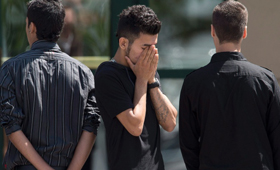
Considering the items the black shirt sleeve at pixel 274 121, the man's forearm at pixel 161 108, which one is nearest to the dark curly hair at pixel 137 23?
the man's forearm at pixel 161 108

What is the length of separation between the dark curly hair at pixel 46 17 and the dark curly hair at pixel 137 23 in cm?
43

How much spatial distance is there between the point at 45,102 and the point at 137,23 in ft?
2.56

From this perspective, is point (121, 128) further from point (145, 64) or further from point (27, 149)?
point (27, 149)

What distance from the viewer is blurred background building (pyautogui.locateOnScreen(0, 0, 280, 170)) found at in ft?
14.8

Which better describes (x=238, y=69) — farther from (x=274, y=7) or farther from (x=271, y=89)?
(x=274, y=7)

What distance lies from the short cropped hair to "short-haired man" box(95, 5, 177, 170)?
15.4 inches

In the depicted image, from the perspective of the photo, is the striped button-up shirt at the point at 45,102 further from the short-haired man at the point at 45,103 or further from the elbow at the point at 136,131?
the elbow at the point at 136,131

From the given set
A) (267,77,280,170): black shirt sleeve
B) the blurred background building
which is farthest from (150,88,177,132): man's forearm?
the blurred background building

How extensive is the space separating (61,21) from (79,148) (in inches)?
33.6

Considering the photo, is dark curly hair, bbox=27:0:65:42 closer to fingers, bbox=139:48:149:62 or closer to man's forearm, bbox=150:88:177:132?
fingers, bbox=139:48:149:62

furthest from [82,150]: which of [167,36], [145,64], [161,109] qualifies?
[167,36]

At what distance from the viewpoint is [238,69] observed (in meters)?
2.78

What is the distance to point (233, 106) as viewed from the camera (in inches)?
107

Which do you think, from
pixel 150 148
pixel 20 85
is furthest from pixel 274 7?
pixel 20 85
